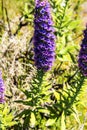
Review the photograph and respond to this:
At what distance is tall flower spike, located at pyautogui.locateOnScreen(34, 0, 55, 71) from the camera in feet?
11.3

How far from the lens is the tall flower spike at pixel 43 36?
3449 millimetres

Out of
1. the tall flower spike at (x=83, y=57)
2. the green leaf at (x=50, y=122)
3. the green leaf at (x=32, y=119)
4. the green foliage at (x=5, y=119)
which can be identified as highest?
the tall flower spike at (x=83, y=57)

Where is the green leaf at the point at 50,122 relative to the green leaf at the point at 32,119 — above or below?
below

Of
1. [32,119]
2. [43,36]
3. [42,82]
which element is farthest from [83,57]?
[32,119]

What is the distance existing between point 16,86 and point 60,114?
1.05m

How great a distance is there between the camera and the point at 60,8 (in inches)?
208

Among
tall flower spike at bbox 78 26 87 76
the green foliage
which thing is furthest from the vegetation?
tall flower spike at bbox 78 26 87 76

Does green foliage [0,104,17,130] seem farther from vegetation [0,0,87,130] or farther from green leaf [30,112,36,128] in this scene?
green leaf [30,112,36,128]

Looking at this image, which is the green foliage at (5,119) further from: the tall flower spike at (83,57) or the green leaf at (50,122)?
the tall flower spike at (83,57)

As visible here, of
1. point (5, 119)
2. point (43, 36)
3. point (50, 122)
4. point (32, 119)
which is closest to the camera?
point (43, 36)

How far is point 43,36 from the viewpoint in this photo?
11.9 ft

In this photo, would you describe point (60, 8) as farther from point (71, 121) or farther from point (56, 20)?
point (71, 121)

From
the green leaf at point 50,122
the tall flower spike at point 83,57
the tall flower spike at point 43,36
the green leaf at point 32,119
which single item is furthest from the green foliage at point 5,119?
the tall flower spike at point 83,57

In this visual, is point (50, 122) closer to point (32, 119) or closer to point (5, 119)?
point (32, 119)
